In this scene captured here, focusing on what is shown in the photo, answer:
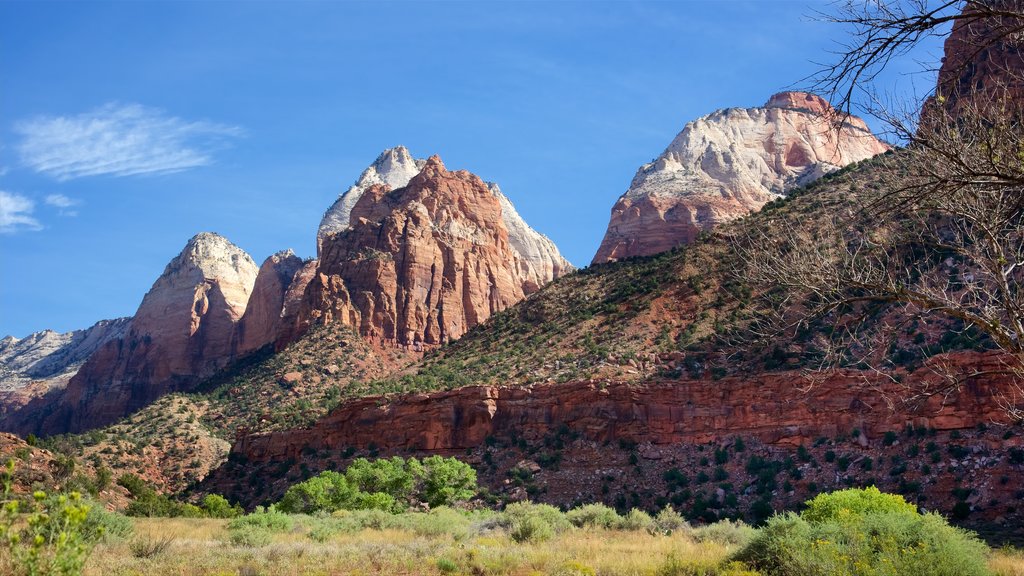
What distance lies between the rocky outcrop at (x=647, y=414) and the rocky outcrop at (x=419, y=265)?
28686mm

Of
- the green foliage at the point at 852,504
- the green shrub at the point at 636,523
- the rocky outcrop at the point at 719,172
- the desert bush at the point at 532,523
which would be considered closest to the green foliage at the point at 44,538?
the desert bush at the point at 532,523

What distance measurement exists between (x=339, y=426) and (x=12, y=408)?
316ft

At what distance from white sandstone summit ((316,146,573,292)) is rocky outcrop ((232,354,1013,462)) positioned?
220 feet

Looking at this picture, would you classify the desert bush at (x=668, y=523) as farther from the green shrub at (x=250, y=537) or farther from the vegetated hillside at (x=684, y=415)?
the green shrub at (x=250, y=537)

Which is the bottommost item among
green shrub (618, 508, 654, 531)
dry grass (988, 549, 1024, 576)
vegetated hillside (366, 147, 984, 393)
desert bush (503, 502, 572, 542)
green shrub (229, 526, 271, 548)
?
dry grass (988, 549, 1024, 576)

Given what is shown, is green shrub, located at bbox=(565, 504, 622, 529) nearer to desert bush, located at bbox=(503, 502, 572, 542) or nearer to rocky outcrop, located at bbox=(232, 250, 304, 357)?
desert bush, located at bbox=(503, 502, 572, 542)

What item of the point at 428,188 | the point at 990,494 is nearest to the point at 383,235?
the point at 428,188

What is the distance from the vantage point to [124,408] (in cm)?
11725

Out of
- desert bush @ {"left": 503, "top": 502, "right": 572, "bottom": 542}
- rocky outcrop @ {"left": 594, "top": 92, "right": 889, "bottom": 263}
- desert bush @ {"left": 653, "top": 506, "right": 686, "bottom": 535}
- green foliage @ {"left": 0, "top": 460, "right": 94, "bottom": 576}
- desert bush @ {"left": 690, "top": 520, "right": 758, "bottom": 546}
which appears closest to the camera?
green foliage @ {"left": 0, "top": 460, "right": 94, "bottom": 576}

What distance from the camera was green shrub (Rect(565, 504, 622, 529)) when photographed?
90.8 ft

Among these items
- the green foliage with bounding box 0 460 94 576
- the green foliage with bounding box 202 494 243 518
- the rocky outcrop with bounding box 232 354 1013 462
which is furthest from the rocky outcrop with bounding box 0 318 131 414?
the green foliage with bounding box 0 460 94 576

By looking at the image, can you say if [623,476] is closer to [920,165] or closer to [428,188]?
[920,165]

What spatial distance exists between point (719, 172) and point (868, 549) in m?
104

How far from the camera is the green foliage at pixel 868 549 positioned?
44.8ft
